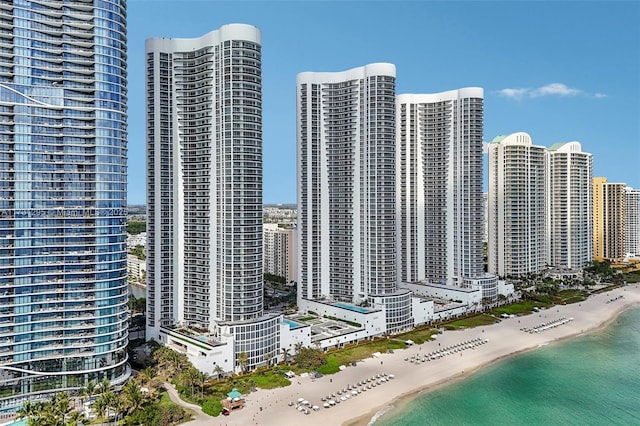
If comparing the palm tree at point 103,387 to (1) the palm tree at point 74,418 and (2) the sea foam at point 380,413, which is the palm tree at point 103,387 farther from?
(2) the sea foam at point 380,413

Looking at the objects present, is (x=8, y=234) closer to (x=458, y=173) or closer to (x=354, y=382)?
(x=354, y=382)

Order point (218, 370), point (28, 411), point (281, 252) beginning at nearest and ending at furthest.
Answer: point (28, 411), point (218, 370), point (281, 252)

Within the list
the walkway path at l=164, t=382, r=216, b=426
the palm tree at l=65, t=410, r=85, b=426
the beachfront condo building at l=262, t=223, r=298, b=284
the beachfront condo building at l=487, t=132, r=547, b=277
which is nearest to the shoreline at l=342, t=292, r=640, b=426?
the walkway path at l=164, t=382, r=216, b=426

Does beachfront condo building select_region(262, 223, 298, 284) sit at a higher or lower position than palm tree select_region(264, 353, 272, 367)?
higher

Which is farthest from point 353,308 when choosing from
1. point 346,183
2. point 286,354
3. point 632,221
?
point 632,221

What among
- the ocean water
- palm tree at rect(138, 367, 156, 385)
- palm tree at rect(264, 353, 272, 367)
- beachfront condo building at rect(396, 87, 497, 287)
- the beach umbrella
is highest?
beachfront condo building at rect(396, 87, 497, 287)

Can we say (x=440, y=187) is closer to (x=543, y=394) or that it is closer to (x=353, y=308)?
(x=353, y=308)

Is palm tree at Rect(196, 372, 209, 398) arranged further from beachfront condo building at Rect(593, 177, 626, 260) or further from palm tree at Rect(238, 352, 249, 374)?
beachfront condo building at Rect(593, 177, 626, 260)
